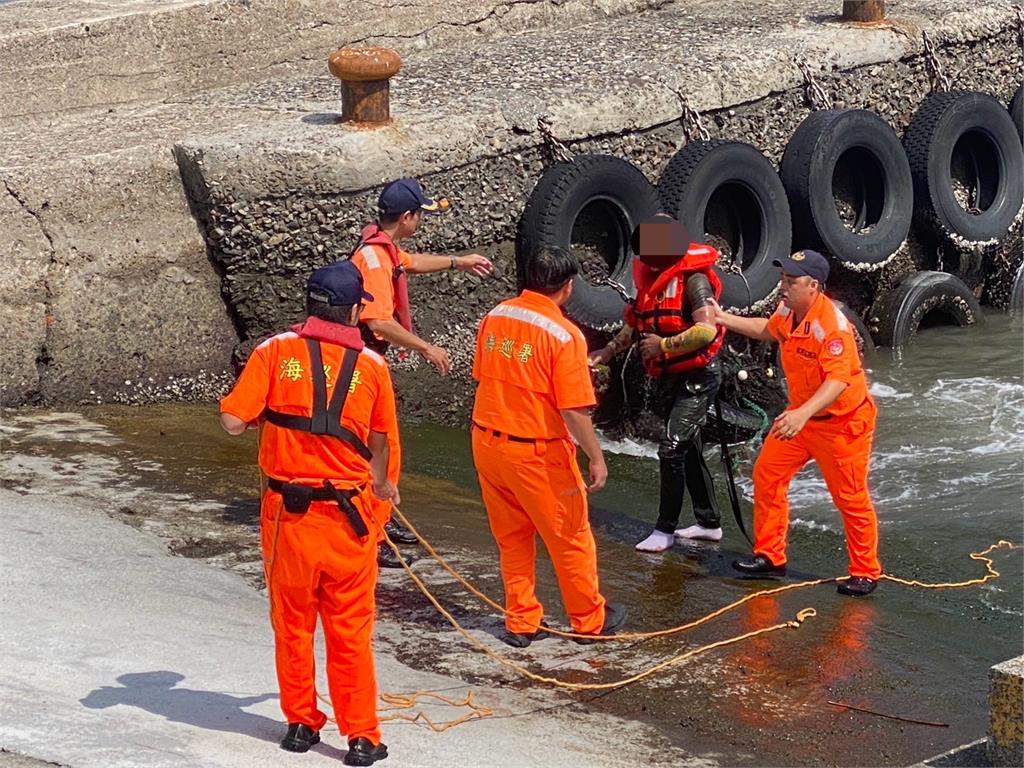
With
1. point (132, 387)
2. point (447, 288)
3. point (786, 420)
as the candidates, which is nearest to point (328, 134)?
point (447, 288)

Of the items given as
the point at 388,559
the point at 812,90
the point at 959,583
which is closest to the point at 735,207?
Answer: the point at 812,90

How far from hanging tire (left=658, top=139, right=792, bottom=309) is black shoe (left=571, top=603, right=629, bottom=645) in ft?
17.3

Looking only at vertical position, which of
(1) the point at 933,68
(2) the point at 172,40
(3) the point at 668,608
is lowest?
(3) the point at 668,608

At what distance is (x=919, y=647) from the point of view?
6.08 m

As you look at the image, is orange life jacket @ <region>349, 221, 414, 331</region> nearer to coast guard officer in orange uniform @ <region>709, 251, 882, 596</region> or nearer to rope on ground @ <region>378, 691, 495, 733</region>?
coast guard officer in orange uniform @ <region>709, 251, 882, 596</region>

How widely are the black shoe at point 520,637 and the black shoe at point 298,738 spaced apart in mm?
1400

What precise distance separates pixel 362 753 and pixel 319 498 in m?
0.77

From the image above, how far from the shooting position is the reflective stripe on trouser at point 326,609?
4.55 metres

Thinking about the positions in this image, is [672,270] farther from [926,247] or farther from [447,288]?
[926,247]

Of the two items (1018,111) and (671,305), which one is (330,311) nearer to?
(671,305)

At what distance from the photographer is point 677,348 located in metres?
7.06

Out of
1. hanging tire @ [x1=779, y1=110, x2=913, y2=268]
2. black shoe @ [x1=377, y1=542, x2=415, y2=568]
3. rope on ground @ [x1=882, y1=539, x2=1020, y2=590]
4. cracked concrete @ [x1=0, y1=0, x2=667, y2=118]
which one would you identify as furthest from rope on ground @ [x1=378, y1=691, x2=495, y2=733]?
hanging tire @ [x1=779, y1=110, x2=913, y2=268]

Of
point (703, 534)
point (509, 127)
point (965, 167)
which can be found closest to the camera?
point (703, 534)

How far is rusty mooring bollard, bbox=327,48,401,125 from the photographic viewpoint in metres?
9.79
